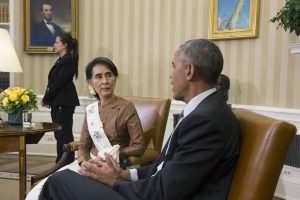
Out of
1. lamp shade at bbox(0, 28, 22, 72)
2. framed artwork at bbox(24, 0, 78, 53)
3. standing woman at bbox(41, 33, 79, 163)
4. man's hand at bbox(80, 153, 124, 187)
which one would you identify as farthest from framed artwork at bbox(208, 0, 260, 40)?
man's hand at bbox(80, 153, 124, 187)

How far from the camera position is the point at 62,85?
13.6ft

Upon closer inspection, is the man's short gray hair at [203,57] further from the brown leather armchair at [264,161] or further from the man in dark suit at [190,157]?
the brown leather armchair at [264,161]

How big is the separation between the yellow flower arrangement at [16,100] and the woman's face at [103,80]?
653 millimetres

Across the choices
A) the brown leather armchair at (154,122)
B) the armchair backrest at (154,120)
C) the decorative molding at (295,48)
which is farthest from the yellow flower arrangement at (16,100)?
the decorative molding at (295,48)

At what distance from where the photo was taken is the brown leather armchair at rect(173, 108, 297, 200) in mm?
1271

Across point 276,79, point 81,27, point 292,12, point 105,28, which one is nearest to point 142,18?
point 105,28

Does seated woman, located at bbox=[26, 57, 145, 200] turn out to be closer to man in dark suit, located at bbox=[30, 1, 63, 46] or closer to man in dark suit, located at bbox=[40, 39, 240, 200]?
man in dark suit, located at bbox=[40, 39, 240, 200]

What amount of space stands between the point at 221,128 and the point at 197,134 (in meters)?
0.09

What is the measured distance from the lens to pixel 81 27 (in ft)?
16.5

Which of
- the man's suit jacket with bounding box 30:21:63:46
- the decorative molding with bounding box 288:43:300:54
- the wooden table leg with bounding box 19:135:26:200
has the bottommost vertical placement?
the wooden table leg with bounding box 19:135:26:200

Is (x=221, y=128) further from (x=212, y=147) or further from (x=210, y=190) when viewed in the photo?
(x=210, y=190)

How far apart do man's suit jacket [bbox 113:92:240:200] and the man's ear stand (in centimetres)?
12

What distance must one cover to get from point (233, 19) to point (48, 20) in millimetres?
2459

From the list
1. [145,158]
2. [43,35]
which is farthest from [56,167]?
[43,35]
